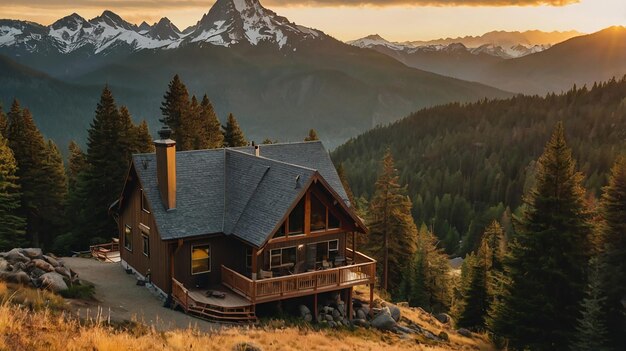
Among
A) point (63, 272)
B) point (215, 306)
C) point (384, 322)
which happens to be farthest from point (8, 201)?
point (384, 322)

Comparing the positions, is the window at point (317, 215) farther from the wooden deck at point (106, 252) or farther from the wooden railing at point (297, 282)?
the wooden deck at point (106, 252)

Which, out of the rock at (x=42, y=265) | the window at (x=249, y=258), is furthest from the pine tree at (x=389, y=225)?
the rock at (x=42, y=265)

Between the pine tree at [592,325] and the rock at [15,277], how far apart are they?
2531cm

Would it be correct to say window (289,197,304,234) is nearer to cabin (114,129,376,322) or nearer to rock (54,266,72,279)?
cabin (114,129,376,322)

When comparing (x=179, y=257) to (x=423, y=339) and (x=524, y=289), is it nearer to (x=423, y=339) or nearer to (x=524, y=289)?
(x=423, y=339)

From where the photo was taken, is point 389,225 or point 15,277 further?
point 389,225

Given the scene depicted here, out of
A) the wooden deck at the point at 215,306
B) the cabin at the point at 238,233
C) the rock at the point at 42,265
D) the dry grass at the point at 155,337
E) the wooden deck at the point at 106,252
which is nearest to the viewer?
the dry grass at the point at 155,337

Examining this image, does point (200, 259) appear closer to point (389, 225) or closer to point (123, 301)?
point (123, 301)

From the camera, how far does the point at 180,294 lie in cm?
2794

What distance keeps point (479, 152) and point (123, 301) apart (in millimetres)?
130667

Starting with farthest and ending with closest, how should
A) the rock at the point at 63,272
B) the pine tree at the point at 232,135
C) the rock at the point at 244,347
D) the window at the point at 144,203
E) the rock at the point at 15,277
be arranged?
the pine tree at the point at 232,135 → the window at the point at 144,203 → the rock at the point at 63,272 → the rock at the point at 15,277 → the rock at the point at 244,347

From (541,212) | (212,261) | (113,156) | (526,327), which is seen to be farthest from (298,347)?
(113,156)

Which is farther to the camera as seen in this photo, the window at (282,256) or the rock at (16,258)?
the window at (282,256)

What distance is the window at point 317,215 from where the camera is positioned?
96.8 ft
